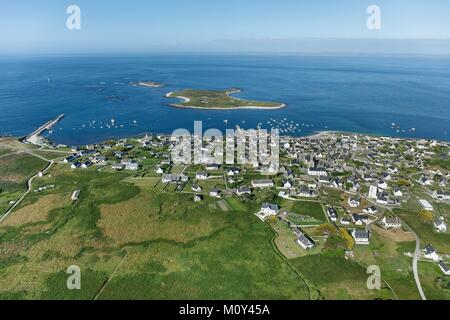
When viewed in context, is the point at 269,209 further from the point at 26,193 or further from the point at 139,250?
the point at 26,193

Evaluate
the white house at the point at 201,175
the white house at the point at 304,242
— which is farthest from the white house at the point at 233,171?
the white house at the point at 304,242

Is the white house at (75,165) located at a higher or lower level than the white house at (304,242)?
higher

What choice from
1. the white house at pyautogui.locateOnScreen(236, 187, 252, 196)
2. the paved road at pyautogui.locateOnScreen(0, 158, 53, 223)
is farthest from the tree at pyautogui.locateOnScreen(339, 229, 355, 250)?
the paved road at pyautogui.locateOnScreen(0, 158, 53, 223)

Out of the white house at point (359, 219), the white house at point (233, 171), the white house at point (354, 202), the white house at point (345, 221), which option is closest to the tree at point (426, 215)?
the white house at point (359, 219)

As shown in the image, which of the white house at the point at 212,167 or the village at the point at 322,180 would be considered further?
the white house at the point at 212,167

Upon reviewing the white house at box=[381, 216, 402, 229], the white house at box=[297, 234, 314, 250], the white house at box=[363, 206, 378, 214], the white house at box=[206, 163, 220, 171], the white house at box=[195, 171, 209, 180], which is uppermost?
the white house at box=[206, 163, 220, 171]

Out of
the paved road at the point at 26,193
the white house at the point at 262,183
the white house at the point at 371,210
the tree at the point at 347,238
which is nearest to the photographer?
the tree at the point at 347,238

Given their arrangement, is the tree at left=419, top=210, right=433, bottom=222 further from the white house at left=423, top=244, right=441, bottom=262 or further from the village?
the white house at left=423, top=244, right=441, bottom=262

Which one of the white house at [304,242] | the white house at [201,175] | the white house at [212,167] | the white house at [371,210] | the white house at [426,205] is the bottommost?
the white house at [304,242]

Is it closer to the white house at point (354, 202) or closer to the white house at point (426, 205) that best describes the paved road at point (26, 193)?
the white house at point (354, 202)

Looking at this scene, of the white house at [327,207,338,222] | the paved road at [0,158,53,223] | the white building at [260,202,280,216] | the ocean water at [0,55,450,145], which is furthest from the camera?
the ocean water at [0,55,450,145]

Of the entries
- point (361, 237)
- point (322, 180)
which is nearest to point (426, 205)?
point (361, 237)

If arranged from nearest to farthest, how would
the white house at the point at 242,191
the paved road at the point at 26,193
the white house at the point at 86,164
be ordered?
the paved road at the point at 26,193 < the white house at the point at 242,191 < the white house at the point at 86,164
